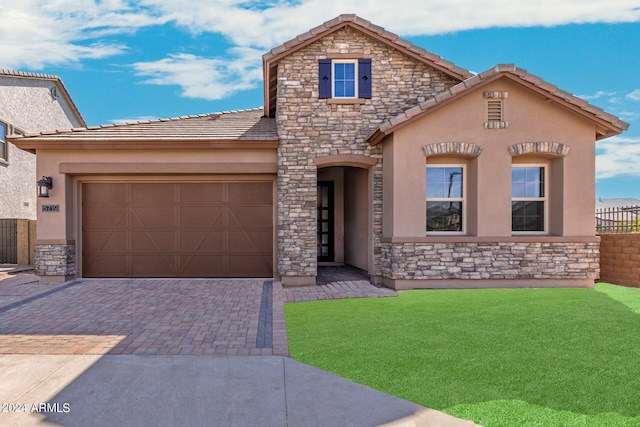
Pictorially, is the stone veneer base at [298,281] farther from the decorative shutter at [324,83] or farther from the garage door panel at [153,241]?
the decorative shutter at [324,83]

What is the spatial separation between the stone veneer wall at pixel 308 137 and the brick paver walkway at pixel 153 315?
114cm

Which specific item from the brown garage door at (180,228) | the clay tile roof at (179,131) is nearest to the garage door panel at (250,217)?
the brown garage door at (180,228)

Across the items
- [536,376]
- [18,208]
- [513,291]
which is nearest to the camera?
[536,376]

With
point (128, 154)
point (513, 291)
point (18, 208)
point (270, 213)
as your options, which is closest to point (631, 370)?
point (513, 291)

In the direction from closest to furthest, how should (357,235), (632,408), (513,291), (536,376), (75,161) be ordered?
(632,408) → (536,376) → (513,291) → (75,161) → (357,235)

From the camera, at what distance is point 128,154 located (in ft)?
33.0

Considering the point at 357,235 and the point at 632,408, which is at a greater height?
the point at 357,235

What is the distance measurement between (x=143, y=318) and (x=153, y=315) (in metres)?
0.22

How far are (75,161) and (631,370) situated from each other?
12.2 m

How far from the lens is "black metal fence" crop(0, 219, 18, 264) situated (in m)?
13.6

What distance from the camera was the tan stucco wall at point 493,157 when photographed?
8.85m

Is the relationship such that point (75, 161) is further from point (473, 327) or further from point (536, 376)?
point (536, 376)

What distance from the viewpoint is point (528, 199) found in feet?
30.8

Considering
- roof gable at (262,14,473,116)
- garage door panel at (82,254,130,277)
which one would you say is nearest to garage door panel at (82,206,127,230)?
garage door panel at (82,254,130,277)
